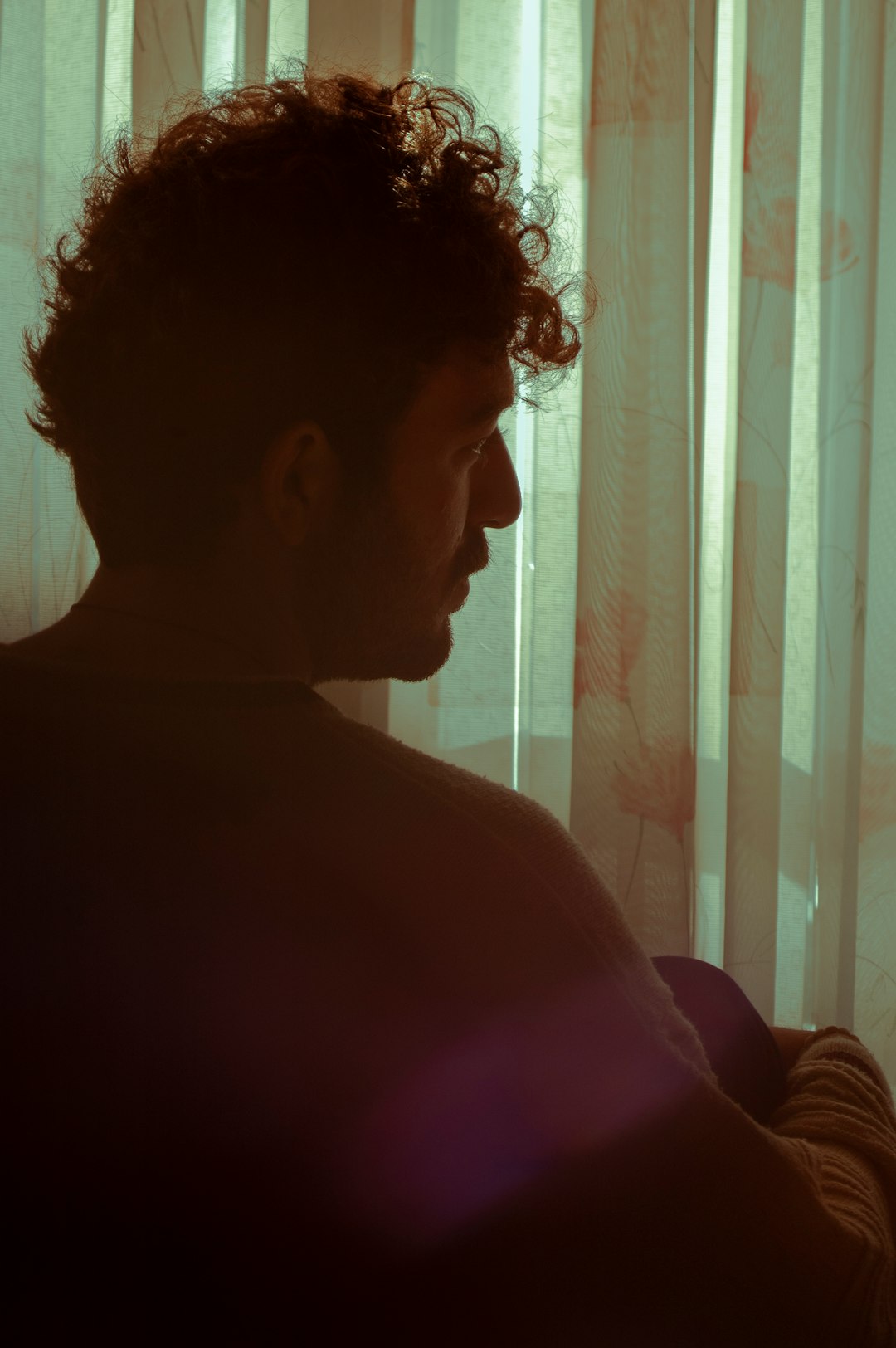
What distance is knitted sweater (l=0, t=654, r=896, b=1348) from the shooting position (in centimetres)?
43

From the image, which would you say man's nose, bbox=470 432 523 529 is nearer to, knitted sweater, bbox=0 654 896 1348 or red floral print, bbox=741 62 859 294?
knitted sweater, bbox=0 654 896 1348

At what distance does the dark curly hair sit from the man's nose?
8 centimetres

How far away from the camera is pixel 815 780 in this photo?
50.6 inches

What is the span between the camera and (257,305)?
60 cm

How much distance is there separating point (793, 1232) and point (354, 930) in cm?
28

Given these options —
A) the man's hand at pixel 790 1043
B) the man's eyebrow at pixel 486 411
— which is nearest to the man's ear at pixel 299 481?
the man's eyebrow at pixel 486 411

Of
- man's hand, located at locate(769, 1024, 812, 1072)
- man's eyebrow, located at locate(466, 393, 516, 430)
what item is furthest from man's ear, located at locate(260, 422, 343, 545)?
man's hand, located at locate(769, 1024, 812, 1072)

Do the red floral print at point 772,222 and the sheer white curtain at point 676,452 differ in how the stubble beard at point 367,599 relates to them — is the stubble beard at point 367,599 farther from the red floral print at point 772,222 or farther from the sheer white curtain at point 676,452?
the red floral print at point 772,222

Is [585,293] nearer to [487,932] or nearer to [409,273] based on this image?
[409,273]

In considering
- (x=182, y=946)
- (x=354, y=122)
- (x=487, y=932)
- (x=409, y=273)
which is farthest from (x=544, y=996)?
(x=354, y=122)

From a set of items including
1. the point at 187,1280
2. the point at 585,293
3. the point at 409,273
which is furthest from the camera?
the point at 585,293

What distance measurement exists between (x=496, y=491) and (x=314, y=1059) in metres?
0.44

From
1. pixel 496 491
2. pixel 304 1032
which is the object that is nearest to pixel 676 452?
pixel 496 491

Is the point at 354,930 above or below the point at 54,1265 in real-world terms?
above
